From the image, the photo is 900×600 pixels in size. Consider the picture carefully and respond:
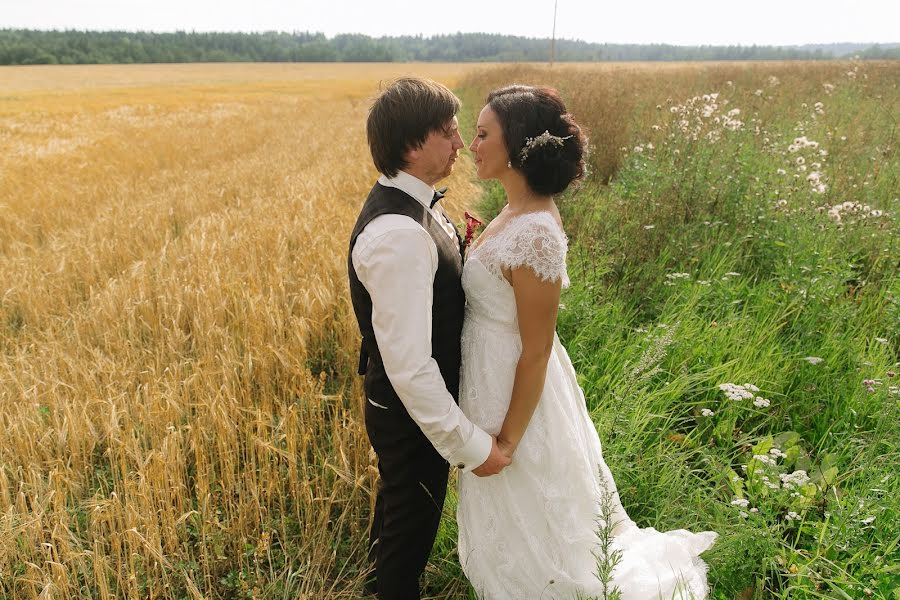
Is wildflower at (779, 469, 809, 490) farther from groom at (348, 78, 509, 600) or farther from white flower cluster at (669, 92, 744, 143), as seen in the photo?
white flower cluster at (669, 92, 744, 143)

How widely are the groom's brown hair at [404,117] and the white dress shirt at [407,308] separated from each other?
11 cm

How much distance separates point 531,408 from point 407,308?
1.85ft

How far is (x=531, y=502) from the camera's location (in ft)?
6.15

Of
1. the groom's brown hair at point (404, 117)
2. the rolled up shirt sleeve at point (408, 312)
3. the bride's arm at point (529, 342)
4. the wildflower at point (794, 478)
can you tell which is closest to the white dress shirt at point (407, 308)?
the rolled up shirt sleeve at point (408, 312)

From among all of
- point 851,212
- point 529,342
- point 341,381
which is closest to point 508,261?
point 529,342

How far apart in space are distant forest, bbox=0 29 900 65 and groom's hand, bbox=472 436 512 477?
215 feet

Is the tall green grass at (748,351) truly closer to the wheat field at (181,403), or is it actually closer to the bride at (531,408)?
the bride at (531,408)

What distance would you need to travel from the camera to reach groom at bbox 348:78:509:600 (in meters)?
1.52

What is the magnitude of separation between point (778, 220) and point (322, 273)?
3462 mm

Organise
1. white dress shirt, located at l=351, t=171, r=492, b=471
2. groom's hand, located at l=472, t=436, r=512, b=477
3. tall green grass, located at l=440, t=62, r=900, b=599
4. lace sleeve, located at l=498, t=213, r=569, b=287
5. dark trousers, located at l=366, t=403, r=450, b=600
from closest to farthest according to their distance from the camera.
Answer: white dress shirt, located at l=351, t=171, r=492, b=471
lace sleeve, located at l=498, t=213, r=569, b=287
groom's hand, located at l=472, t=436, r=512, b=477
dark trousers, located at l=366, t=403, r=450, b=600
tall green grass, located at l=440, t=62, r=900, b=599

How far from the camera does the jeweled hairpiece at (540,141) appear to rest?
160 centimetres

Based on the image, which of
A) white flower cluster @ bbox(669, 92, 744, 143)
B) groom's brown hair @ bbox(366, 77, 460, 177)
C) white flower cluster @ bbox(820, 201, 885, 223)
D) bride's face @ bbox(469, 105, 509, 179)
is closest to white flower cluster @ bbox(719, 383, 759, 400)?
bride's face @ bbox(469, 105, 509, 179)

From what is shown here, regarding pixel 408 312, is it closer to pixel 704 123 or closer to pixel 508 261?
pixel 508 261

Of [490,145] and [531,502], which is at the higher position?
[490,145]
